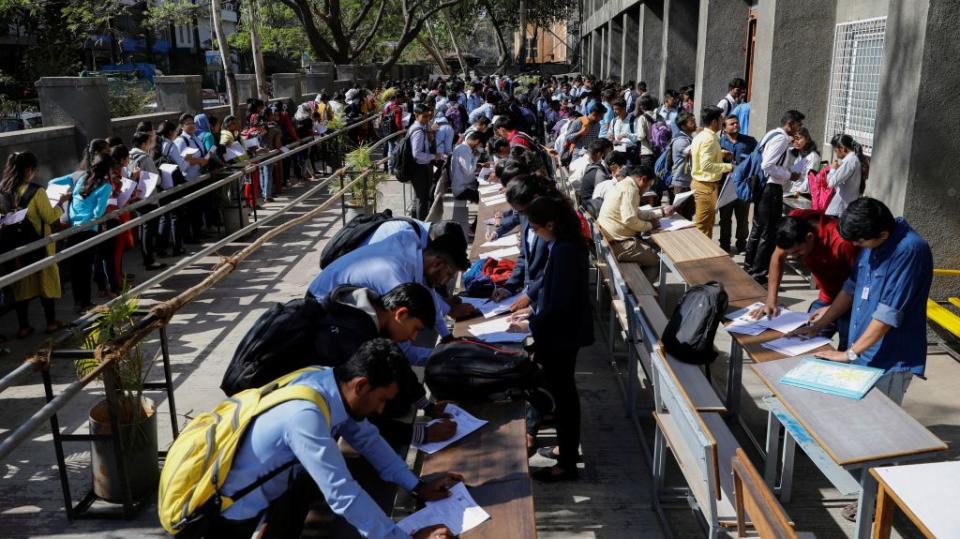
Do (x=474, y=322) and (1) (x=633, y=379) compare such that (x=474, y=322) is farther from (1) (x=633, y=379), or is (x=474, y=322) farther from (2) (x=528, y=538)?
(2) (x=528, y=538)

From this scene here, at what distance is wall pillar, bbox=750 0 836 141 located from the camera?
38.1 ft

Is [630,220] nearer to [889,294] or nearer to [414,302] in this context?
[889,294]

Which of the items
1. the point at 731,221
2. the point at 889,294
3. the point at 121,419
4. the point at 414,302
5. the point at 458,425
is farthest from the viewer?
the point at 731,221

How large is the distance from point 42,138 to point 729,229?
8.50 m

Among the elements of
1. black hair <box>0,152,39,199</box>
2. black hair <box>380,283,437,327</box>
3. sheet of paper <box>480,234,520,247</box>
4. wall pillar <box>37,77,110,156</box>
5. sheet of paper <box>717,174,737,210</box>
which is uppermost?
wall pillar <box>37,77,110,156</box>

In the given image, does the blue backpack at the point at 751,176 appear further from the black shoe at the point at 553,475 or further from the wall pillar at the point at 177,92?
the wall pillar at the point at 177,92

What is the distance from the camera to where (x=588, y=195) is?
9.54 m

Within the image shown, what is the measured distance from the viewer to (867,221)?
4.45m

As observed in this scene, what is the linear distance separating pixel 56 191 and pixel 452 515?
6922 millimetres

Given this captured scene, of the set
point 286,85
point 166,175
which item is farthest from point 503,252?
point 286,85

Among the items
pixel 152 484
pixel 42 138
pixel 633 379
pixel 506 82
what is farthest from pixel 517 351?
pixel 506 82

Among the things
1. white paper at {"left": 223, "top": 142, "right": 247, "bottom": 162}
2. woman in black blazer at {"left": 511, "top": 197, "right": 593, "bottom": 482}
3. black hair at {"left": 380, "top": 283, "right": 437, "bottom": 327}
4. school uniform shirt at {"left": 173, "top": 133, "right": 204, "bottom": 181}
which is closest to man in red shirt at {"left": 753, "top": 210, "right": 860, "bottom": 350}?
woman in black blazer at {"left": 511, "top": 197, "right": 593, "bottom": 482}

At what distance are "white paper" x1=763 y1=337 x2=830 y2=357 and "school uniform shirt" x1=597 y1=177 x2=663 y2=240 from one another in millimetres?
2602

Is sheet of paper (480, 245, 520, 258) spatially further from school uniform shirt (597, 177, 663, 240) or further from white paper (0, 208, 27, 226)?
white paper (0, 208, 27, 226)
